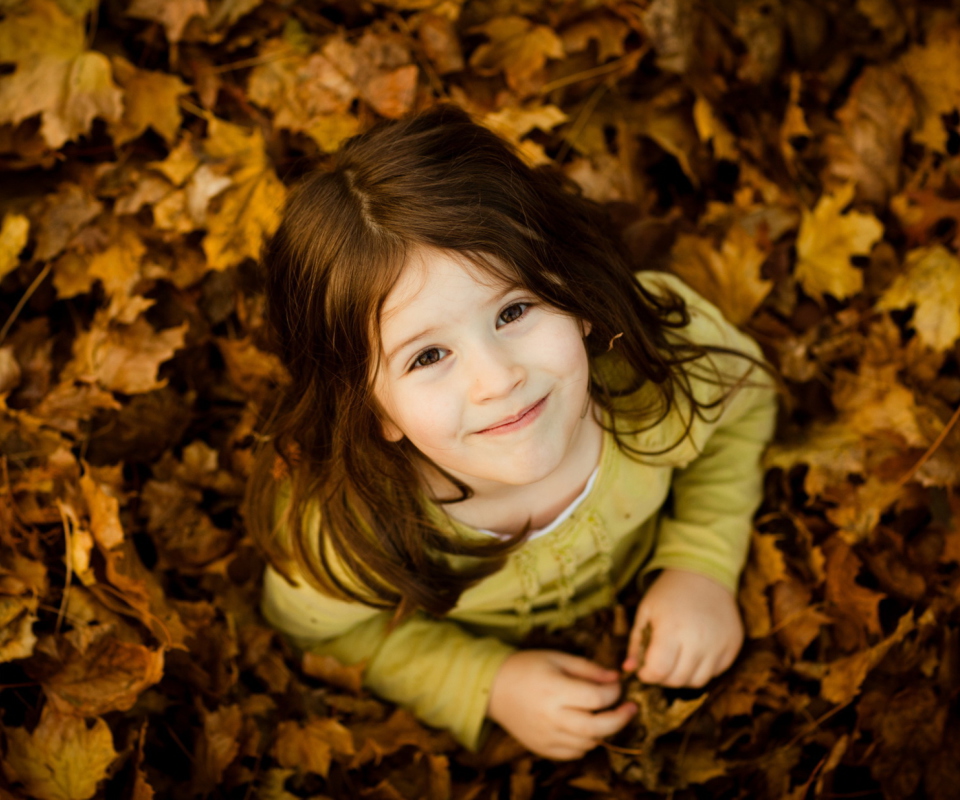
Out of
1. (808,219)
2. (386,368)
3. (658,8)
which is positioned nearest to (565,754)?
(386,368)

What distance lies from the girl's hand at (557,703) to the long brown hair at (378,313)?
0.27 meters

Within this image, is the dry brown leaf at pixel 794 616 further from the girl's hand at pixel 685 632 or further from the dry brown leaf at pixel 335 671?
the dry brown leaf at pixel 335 671

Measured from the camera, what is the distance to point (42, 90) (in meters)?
1.92

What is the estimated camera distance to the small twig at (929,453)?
70.1 inches

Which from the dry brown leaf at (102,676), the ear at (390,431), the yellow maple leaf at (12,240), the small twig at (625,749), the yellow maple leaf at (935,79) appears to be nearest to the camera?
the ear at (390,431)

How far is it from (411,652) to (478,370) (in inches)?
36.3

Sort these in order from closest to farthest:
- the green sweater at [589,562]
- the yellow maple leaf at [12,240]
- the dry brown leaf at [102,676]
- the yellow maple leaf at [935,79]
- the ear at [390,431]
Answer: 1. the ear at [390,431]
2. the dry brown leaf at [102,676]
3. the green sweater at [589,562]
4. the yellow maple leaf at [12,240]
5. the yellow maple leaf at [935,79]

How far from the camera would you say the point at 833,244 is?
2.04 m

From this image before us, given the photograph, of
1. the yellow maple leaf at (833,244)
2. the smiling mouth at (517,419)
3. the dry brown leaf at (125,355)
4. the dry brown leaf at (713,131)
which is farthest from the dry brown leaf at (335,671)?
the dry brown leaf at (713,131)

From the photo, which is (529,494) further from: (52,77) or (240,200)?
(52,77)

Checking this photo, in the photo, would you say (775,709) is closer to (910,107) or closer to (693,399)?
(693,399)

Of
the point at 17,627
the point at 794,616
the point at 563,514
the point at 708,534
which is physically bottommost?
the point at 17,627

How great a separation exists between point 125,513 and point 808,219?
178 centimetres

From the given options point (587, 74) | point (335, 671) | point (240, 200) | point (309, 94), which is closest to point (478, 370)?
point (335, 671)
